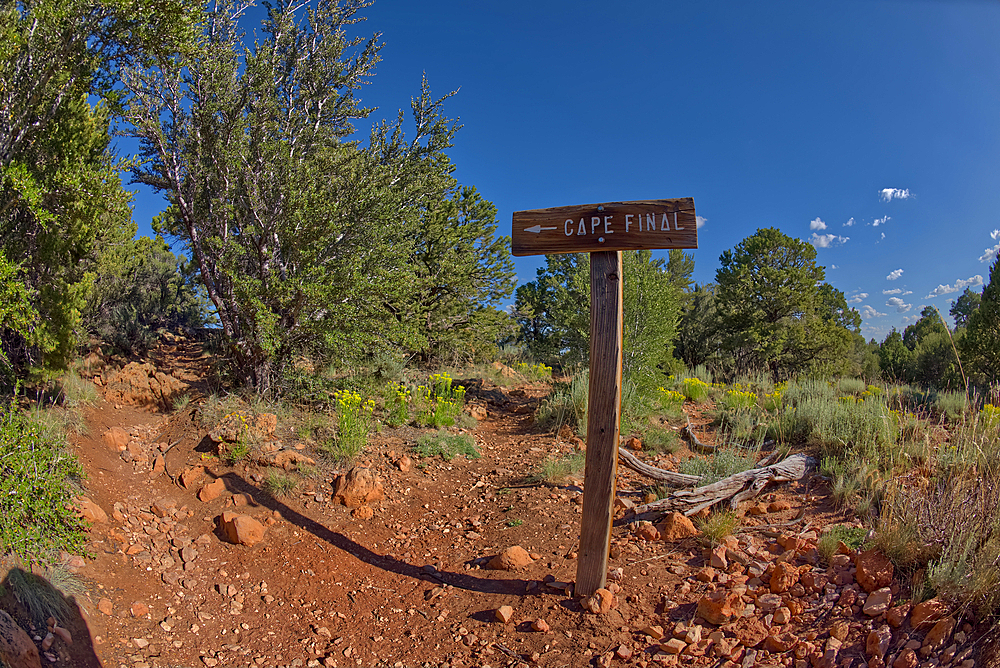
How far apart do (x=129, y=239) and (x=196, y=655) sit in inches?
341

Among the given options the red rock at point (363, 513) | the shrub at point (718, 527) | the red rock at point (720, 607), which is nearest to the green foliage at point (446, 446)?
the red rock at point (363, 513)

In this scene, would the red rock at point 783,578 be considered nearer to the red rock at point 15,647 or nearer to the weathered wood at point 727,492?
the weathered wood at point 727,492

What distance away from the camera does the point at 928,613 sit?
8.05 feet

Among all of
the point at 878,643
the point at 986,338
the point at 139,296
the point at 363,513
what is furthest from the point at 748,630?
the point at 986,338

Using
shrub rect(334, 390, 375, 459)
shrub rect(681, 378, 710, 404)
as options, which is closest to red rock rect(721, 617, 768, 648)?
shrub rect(334, 390, 375, 459)

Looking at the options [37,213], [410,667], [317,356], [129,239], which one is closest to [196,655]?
[410,667]

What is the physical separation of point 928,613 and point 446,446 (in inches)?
182

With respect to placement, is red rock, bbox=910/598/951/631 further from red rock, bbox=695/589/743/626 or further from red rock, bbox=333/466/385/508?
red rock, bbox=333/466/385/508

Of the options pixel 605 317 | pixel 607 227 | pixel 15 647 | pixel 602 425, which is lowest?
pixel 15 647

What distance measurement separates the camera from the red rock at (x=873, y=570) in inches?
109

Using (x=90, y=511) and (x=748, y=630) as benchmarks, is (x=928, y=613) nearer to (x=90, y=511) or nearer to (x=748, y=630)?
(x=748, y=630)

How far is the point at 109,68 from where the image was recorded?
5.60 m

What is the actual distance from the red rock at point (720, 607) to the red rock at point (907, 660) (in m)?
0.74

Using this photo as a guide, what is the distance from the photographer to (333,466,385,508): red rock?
16.3ft
